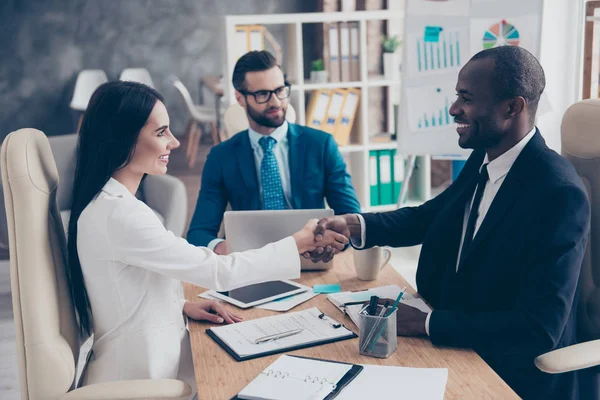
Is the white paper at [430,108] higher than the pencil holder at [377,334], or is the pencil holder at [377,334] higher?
the white paper at [430,108]

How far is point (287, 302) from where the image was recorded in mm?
1878

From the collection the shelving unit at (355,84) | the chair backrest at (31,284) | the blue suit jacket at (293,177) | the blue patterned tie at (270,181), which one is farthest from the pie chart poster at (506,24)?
the chair backrest at (31,284)

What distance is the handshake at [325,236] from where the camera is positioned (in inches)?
75.4

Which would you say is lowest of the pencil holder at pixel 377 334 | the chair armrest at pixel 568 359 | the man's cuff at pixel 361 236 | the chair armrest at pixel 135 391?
the chair armrest at pixel 568 359

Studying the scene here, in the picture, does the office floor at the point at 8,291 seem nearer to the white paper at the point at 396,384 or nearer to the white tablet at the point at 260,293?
the white tablet at the point at 260,293

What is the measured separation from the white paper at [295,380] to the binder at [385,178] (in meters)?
3.49

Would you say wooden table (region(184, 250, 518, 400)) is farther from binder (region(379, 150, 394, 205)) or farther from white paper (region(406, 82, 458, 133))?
binder (region(379, 150, 394, 205))

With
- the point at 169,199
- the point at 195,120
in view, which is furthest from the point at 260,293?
the point at 195,120

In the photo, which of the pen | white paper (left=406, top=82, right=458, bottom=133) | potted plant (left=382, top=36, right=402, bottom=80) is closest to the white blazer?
the pen

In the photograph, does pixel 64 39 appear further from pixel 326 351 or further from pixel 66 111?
pixel 326 351

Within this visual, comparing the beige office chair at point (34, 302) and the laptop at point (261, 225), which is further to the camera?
the laptop at point (261, 225)

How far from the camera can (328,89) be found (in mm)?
4793

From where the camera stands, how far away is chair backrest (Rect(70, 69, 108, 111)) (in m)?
7.79

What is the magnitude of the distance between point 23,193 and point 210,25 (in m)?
6.94
